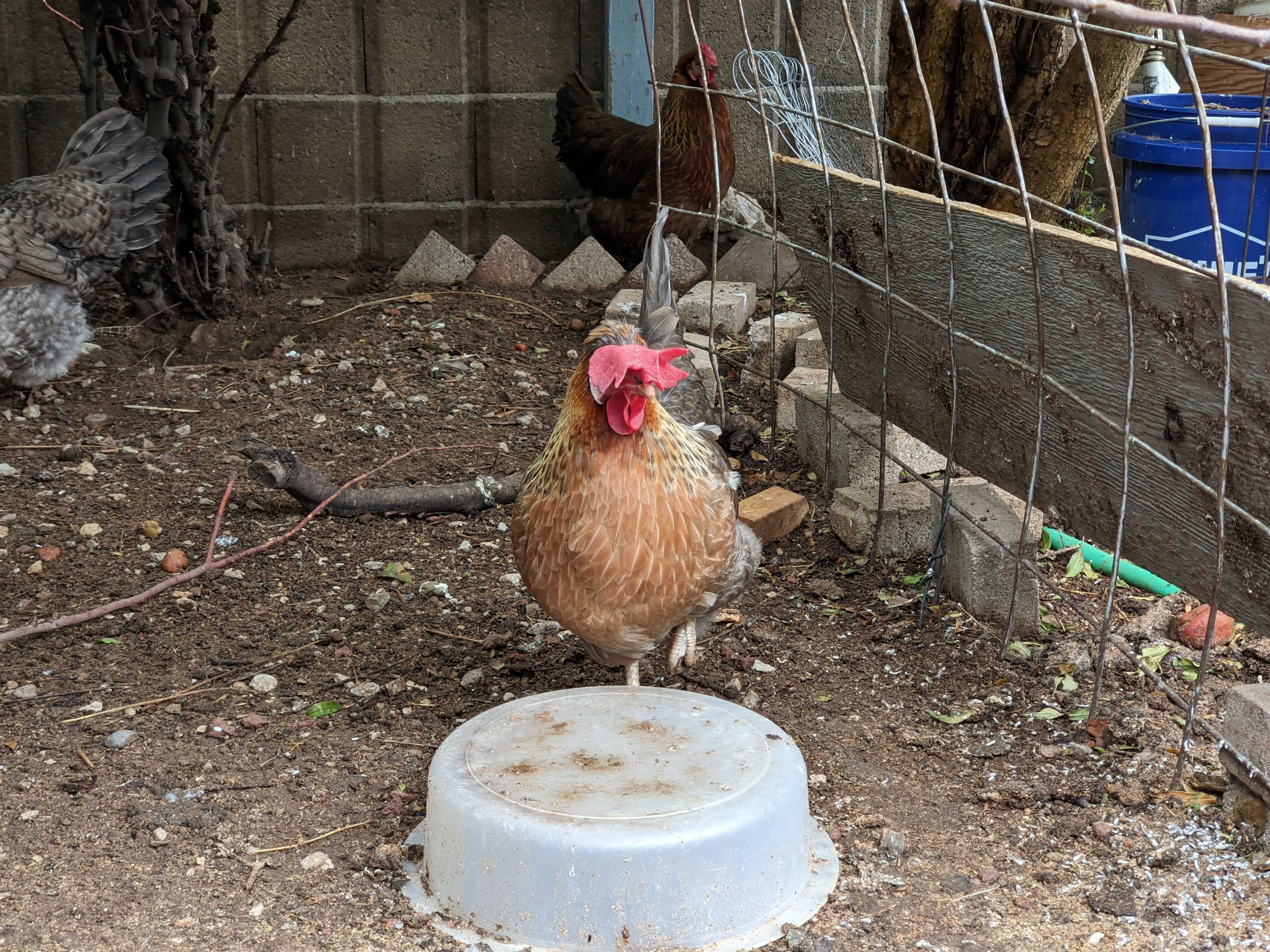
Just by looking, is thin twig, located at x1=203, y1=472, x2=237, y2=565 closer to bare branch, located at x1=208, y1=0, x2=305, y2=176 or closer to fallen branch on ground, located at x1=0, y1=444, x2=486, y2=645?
fallen branch on ground, located at x1=0, y1=444, x2=486, y2=645

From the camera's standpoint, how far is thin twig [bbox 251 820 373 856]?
2.54m

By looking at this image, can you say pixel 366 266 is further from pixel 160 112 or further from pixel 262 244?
pixel 160 112

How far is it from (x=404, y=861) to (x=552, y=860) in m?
0.50

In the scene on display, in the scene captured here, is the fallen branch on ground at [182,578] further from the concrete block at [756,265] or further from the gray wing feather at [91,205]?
the concrete block at [756,265]

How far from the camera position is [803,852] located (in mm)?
2355

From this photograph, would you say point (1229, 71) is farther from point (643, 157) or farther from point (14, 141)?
point (14, 141)

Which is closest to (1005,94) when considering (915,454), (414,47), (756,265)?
(915,454)

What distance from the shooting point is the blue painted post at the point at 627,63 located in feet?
21.3

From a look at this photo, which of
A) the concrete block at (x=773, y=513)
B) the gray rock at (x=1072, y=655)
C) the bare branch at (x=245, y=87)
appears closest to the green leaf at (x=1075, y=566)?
the gray rock at (x=1072, y=655)

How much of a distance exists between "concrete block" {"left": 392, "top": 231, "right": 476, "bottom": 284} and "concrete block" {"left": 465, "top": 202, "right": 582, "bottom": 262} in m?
0.55

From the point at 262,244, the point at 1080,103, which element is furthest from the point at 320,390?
the point at 1080,103

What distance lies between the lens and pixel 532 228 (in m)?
6.93

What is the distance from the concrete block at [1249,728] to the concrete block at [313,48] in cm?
534

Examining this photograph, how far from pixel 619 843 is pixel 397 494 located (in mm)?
2259
